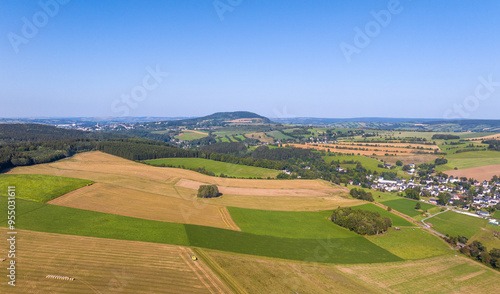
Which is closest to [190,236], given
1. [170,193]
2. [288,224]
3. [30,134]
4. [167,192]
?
[288,224]

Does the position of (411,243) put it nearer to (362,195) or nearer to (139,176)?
(362,195)

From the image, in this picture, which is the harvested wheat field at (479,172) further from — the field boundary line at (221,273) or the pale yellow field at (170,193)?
the field boundary line at (221,273)

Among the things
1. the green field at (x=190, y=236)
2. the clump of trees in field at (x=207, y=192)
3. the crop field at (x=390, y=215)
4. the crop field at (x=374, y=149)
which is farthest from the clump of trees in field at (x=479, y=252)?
the crop field at (x=374, y=149)

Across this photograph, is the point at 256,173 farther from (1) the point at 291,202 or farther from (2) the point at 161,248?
(2) the point at 161,248

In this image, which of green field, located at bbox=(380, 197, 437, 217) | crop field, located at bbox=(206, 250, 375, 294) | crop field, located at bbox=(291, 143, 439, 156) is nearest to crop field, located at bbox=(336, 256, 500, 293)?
crop field, located at bbox=(206, 250, 375, 294)

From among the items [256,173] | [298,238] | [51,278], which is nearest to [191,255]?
[51,278]

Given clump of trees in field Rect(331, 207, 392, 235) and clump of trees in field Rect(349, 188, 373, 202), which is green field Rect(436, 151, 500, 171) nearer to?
clump of trees in field Rect(349, 188, 373, 202)
